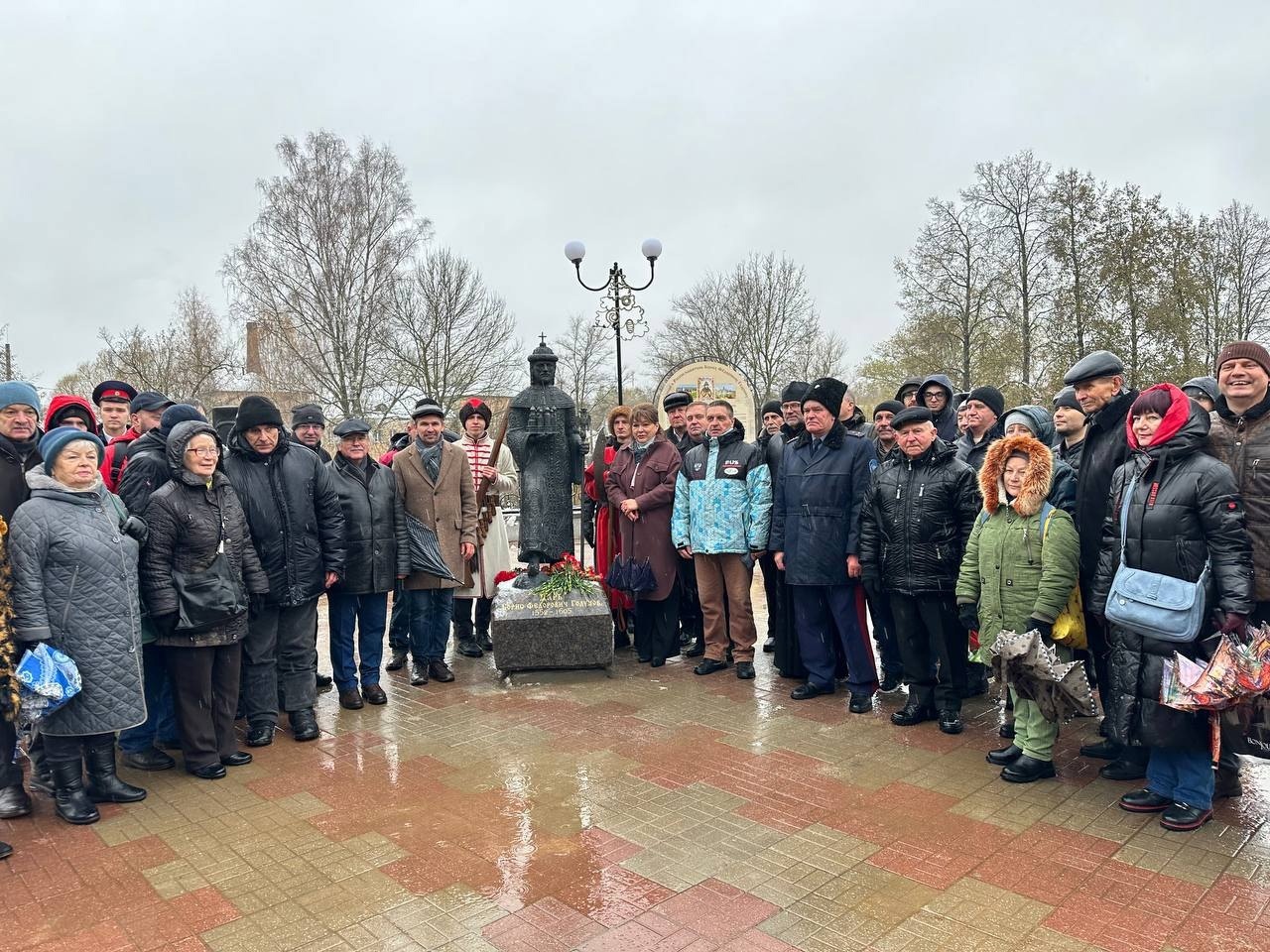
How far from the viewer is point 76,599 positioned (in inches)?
159

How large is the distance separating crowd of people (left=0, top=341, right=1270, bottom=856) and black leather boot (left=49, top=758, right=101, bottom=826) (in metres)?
0.01

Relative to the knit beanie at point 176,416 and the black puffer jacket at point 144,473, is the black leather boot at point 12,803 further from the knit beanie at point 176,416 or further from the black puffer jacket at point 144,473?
the knit beanie at point 176,416

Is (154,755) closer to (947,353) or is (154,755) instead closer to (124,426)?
(124,426)

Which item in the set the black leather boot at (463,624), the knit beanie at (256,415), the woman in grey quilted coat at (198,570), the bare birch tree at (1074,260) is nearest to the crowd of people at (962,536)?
the black leather boot at (463,624)

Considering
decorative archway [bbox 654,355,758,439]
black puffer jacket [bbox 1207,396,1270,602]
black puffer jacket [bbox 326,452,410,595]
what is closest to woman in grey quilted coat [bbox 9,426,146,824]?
black puffer jacket [bbox 326,452,410,595]

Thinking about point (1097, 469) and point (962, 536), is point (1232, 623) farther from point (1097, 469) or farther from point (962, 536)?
point (962, 536)

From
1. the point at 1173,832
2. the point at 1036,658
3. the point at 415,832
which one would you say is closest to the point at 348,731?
the point at 415,832

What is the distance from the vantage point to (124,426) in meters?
5.94

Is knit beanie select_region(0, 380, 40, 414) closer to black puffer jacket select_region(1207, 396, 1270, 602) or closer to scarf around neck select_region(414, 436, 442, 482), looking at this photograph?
scarf around neck select_region(414, 436, 442, 482)

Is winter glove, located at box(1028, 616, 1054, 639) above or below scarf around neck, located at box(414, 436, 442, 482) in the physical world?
below

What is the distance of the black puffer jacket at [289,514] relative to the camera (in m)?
5.04

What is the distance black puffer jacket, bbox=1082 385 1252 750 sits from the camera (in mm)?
3635

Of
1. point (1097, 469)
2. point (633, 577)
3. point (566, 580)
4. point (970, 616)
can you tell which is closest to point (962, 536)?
point (970, 616)

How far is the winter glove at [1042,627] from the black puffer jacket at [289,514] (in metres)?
4.03
